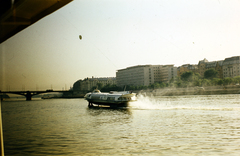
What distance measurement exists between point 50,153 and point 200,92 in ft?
246

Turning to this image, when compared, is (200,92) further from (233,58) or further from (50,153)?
(50,153)

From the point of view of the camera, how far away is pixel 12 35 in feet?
35.1

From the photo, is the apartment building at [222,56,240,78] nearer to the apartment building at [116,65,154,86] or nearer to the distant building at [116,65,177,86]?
the distant building at [116,65,177,86]

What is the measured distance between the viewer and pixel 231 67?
335 feet

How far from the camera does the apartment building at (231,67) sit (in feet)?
325

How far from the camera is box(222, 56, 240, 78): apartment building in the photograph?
99.0 m

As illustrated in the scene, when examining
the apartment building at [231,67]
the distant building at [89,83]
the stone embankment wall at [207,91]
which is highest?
the apartment building at [231,67]

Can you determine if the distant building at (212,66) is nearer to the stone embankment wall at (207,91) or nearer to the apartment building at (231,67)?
the apartment building at (231,67)

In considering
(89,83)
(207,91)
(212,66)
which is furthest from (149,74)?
(207,91)

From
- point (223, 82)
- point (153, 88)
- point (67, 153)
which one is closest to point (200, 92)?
point (223, 82)

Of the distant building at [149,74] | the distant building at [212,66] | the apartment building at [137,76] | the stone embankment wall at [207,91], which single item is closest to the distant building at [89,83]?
the apartment building at [137,76]

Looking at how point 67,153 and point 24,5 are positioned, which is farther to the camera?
point 67,153

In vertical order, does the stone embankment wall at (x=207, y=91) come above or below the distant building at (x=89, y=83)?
below

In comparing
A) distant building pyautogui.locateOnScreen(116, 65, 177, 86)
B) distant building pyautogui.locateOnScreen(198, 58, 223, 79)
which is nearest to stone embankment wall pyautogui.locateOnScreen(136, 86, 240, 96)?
distant building pyautogui.locateOnScreen(198, 58, 223, 79)
